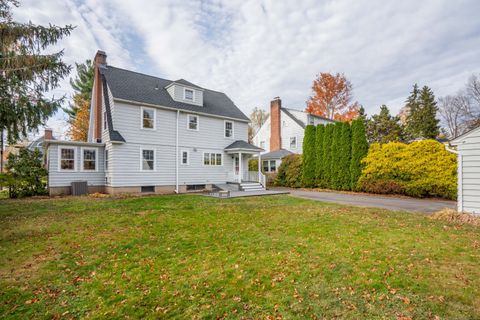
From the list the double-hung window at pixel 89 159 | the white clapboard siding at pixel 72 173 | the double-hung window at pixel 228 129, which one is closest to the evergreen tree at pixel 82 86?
the double-hung window at pixel 89 159

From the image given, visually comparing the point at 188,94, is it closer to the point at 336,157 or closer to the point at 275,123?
the point at 336,157

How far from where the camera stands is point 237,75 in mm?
20797

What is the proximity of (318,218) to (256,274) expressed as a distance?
4683 millimetres

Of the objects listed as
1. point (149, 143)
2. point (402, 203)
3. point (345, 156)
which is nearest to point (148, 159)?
point (149, 143)

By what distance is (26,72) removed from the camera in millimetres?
8703

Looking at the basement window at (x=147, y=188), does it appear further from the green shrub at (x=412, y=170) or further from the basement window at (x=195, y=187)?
the green shrub at (x=412, y=170)

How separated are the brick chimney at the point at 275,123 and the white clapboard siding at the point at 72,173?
1897 cm

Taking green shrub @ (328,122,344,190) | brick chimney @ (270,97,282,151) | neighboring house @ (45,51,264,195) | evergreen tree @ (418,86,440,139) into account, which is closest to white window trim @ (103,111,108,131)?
neighboring house @ (45,51,264,195)

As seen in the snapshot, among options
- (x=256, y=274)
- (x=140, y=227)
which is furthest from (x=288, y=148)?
(x=256, y=274)

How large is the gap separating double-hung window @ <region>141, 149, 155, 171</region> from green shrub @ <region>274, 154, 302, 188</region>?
11.6 meters

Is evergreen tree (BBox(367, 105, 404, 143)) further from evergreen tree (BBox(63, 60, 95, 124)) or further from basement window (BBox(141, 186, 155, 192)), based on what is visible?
evergreen tree (BBox(63, 60, 95, 124))

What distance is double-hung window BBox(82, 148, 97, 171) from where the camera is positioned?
51.3ft

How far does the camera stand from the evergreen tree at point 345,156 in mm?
18422

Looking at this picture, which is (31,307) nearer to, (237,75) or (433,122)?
(237,75)
